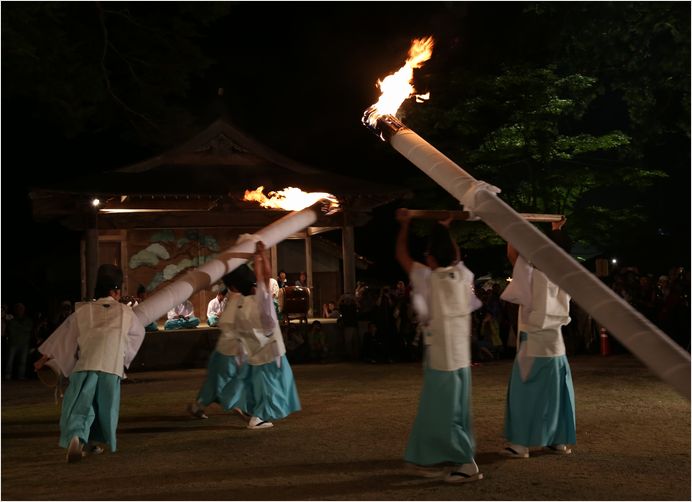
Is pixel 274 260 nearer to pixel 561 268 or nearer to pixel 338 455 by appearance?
pixel 338 455

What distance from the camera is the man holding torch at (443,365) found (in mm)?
6250

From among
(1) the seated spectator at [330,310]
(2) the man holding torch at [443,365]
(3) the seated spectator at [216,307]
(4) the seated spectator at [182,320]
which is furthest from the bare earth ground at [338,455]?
(1) the seated spectator at [330,310]

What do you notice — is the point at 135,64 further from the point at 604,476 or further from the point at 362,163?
the point at 362,163

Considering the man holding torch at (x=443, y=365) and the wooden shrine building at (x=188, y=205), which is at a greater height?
the wooden shrine building at (x=188, y=205)

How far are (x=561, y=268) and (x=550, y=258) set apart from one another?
0.50 feet

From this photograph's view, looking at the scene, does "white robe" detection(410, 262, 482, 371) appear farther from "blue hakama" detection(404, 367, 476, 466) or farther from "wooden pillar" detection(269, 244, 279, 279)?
"wooden pillar" detection(269, 244, 279, 279)

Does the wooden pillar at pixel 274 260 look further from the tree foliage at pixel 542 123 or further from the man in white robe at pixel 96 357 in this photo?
the man in white robe at pixel 96 357

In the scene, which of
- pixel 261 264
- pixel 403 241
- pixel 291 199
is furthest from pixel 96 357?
pixel 403 241

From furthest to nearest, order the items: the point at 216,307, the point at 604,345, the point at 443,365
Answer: the point at 216,307
the point at 604,345
the point at 443,365

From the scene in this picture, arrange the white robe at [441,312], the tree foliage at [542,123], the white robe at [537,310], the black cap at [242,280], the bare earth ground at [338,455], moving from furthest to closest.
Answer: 1. the tree foliage at [542,123]
2. the black cap at [242,280]
3. the white robe at [537,310]
4. the white robe at [441,312]
5. the bare earth ground at [338,455]

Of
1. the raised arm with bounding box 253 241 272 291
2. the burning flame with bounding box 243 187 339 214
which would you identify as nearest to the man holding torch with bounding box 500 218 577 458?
the raised arm with bounding box 253 241 272 291

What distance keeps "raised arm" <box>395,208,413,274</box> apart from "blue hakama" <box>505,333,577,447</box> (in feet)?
5.22

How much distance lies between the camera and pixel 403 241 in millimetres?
6711

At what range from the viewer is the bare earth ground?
6.11 meters
